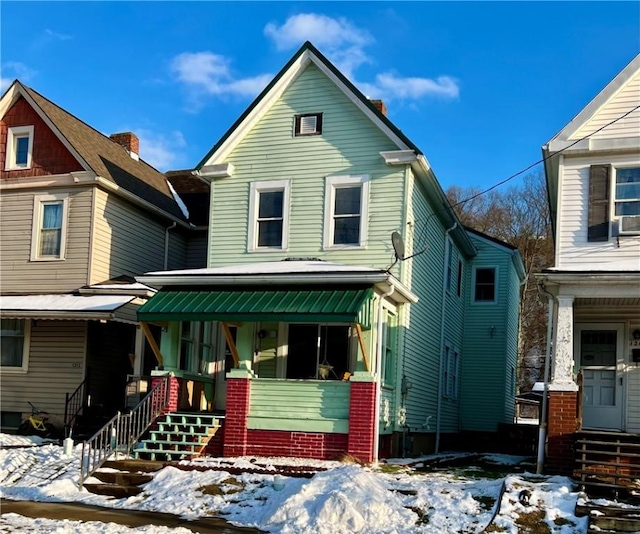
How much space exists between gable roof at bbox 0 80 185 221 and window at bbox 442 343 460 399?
29.2 feet

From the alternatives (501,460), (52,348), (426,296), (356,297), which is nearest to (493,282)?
(426,296)

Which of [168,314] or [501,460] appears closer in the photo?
[168,314]

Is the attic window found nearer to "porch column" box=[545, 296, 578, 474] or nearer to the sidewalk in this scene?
"porch column" box=[545, 296, 578, 474]

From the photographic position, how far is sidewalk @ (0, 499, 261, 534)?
10.3 metres

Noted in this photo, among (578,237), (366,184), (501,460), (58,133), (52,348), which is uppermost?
(58,133)

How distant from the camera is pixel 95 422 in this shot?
18000 mm

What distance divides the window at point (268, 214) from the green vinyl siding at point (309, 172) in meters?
0.15

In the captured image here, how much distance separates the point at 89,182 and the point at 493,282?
13.1 meters

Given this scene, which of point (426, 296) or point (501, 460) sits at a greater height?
point (426, 296)

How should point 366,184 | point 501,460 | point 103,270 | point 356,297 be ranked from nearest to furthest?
1. point 356,297
2. point 366,184
3. point 501,460
4. point 103,270

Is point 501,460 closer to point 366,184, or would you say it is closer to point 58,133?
point 366,184

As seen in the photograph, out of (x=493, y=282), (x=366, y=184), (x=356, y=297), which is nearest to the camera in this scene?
(x=356, y=297)

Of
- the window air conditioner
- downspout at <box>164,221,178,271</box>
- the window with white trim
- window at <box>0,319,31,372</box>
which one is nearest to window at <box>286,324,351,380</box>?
the window air conditioner

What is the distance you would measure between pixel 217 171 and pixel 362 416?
24.0ft
